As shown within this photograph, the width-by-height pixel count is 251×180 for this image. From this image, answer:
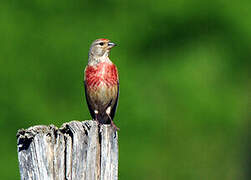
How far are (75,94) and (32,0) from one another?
234 centimetres

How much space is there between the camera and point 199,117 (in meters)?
13.2

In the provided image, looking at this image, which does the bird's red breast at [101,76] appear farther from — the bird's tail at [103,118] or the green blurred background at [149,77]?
the green blurred background at [149,77]

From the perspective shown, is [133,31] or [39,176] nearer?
[39,176]

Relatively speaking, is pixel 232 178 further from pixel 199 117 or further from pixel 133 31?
pixel 133 31

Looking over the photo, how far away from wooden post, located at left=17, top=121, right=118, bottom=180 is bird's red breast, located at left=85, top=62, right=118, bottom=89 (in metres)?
2.83

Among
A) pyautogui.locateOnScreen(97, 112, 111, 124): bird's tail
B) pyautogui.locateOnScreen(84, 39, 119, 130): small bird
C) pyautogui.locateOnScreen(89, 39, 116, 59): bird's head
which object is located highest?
pyautogui.locateOnScreen(89, 39, 116, 59): bird's head

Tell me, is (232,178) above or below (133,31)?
below

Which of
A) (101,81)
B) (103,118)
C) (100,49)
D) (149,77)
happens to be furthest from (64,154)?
(149,77)

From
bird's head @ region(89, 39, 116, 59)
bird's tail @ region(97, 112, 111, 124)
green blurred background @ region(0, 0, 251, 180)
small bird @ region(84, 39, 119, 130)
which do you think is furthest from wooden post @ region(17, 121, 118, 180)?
green blurred background @ region(0, 0, 251, 180)

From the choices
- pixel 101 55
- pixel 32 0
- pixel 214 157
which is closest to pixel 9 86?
pixel 32 0

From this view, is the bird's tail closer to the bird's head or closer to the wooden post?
the bird's head

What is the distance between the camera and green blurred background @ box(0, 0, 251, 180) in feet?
40.9

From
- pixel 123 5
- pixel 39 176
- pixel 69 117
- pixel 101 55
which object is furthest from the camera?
pixel 123 5

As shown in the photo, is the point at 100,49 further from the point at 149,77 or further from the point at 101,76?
the point at 149,77
